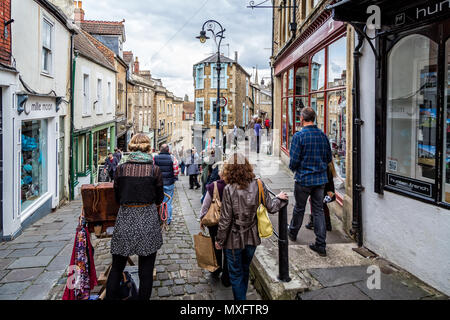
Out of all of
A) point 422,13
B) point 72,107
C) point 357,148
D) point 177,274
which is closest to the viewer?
point 422,13

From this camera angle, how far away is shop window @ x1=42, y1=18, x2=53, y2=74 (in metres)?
9.58

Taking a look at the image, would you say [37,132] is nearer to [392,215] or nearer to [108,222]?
[108,222]

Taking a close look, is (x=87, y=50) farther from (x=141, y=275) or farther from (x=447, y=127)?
(x=447, y=127)

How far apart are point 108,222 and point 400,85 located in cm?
382

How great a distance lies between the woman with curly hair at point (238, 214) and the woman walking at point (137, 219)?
2.30 feet

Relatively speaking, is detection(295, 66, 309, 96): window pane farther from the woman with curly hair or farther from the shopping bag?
the woman with curly hair

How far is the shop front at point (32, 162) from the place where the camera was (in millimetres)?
6922

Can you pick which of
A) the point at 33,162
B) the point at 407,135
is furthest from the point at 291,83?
the point at 33,162

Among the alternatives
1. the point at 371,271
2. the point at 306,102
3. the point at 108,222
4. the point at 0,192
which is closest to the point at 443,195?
the point at 371,271

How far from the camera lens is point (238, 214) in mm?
3465

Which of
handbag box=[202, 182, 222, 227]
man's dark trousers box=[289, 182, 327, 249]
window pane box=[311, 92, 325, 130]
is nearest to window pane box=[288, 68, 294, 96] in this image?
window pane box=[311, 92, 325, 130]

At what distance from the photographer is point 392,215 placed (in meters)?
4.32

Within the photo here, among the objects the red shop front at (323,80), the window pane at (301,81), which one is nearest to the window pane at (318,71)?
the red shop front at (323,80)

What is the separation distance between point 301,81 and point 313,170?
20.4 feet
